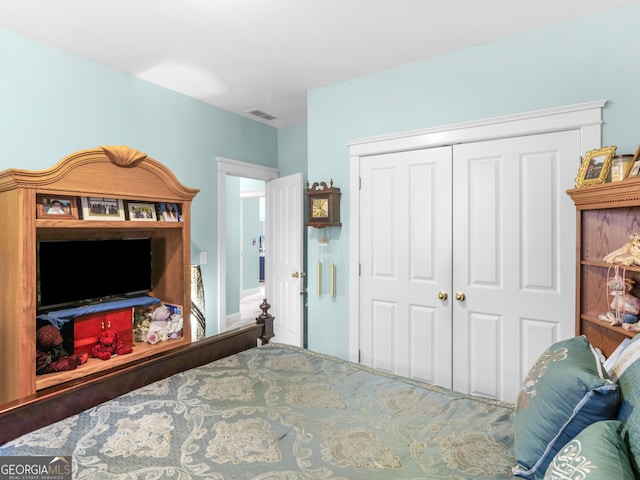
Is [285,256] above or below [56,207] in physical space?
below

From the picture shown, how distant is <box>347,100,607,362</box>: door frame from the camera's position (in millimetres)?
2207

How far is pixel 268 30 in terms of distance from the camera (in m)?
2.37

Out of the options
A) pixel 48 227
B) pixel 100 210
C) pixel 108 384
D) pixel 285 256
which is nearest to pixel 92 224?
pixel 100 210

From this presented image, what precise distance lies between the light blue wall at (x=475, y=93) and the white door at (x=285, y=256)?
1.21ft

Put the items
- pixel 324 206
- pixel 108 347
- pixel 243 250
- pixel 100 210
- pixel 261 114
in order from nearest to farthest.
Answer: pixel 100 210
pixel 108 347
pixel 324 206
pixel 261 114
pixel 243 250

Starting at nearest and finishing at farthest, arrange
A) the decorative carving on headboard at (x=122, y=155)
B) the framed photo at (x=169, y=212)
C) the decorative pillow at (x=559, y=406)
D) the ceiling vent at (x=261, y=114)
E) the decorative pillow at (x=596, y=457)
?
the decorative pillow at (x=596, y=457), the decorative pillow at (x=559, y=406), the decorative carving on headboard at (x=122, y=155), the framed photo at (x=169, y=212), the ceiling vent at (x=261, y=114)

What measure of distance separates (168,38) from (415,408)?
2.61 m

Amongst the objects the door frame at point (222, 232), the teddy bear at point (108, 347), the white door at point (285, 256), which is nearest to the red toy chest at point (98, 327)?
the teddy bear at point (108, 347)

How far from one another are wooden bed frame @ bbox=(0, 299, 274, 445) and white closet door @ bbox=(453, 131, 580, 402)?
4.78 feet

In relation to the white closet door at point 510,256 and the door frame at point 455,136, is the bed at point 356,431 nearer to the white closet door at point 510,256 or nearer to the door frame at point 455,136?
the white closet door at point 510,256

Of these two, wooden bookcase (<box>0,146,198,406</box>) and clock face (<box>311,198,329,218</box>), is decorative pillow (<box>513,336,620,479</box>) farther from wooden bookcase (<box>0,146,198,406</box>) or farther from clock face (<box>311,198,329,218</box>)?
clock face (<box>311,198,329,218</box>)

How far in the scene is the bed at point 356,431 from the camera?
95 cm

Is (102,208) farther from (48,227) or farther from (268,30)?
(268,30)

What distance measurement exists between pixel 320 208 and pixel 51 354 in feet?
6.76
